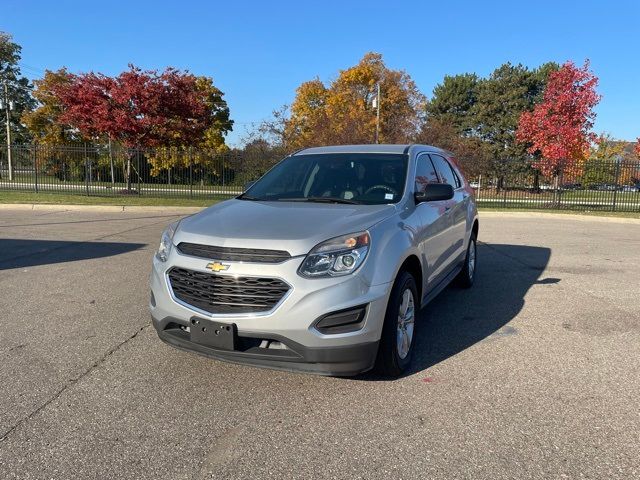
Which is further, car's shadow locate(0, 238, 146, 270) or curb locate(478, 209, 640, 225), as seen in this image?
curb locate(478, 209, 640, 225)

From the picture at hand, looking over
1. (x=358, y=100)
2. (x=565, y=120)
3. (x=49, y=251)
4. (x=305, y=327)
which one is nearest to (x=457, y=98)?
(x=358, y=100)

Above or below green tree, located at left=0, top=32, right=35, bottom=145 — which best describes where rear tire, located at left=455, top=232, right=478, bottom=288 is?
below

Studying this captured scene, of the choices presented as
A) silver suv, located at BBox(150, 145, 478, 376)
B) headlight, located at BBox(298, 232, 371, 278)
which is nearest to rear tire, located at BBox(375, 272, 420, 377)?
silver suv, located at BBox(150, 145, 478, 376)

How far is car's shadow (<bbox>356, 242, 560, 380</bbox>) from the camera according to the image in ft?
14.5

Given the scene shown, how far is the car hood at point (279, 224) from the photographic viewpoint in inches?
129

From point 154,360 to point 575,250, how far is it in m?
9.03

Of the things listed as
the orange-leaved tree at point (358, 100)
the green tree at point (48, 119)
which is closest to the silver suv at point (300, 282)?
the orange-leaved tree at point (358, 100)

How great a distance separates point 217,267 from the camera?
3.28 m

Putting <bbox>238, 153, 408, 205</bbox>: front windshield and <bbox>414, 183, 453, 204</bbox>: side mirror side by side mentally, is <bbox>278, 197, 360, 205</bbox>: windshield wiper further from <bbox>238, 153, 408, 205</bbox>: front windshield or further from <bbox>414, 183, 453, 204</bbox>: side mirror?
<bbox>414, 183, 453, 204</bbox>: side mirror

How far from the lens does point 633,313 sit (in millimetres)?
5578

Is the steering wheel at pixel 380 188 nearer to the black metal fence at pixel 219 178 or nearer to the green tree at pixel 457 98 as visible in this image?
the black metal fence at pixel 219 178

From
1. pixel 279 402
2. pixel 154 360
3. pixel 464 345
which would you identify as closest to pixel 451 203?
pixel 464 345

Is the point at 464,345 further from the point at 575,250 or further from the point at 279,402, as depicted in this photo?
the point at 575,250

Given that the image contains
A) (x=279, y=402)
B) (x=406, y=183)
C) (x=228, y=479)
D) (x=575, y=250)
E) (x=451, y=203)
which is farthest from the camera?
(x=575, y=250)
